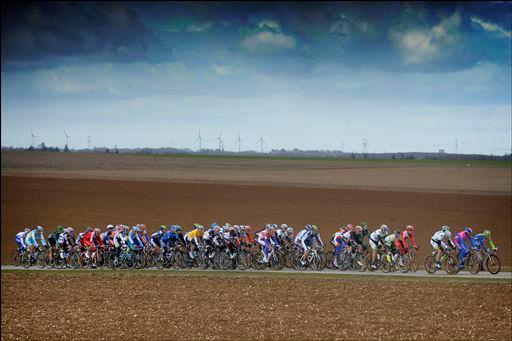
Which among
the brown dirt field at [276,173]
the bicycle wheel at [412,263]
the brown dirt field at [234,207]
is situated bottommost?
the bicycle wheel at [412,263]

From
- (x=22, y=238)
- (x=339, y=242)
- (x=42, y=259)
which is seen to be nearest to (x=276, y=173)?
(x=42, y=259)

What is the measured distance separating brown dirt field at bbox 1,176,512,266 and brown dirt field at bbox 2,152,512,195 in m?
9.29

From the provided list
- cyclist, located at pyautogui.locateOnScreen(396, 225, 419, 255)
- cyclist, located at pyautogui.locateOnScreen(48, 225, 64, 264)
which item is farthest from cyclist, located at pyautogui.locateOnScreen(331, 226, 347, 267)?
cyclist, located at pyautogui.locateOnScreen(48, 225, 64, 264)

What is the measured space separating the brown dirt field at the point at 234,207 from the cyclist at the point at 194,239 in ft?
43.1

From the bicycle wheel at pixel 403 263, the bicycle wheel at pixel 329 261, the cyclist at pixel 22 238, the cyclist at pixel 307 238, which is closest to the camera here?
the cyclist at pixel 307 238

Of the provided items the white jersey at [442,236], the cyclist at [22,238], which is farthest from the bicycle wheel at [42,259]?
the white jersey at [442,236]

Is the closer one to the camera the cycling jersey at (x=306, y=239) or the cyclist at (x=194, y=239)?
the cycling jersey at (x=306, y=239)

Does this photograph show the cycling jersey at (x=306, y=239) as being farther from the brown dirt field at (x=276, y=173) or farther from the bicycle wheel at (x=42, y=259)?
the brown dirt field at (x=276, y=173)

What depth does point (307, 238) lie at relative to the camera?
3784cm

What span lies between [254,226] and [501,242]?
20289 mm

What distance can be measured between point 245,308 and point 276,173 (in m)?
97.3

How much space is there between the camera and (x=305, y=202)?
8156cm

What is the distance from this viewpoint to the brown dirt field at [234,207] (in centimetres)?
6205

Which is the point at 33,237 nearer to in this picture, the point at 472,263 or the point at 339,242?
the point at 339,242
